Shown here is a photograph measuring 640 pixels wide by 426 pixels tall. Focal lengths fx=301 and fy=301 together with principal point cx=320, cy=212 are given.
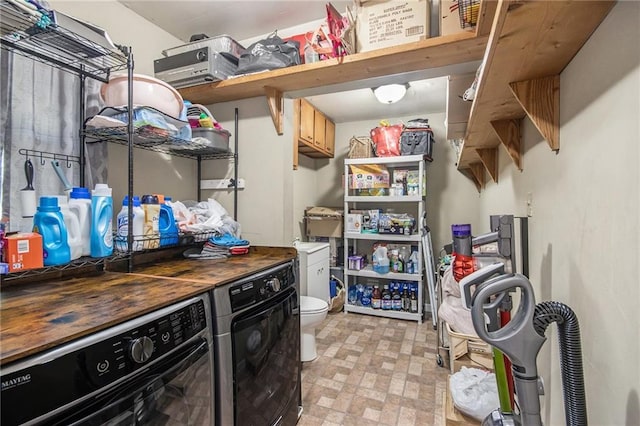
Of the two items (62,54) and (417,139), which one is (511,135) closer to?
(417,139)

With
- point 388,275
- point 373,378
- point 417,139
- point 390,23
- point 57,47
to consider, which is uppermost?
Answer: point 390,23

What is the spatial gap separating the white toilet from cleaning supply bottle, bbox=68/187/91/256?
4.21ft

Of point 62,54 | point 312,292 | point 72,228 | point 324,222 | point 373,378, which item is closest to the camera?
point 72,228

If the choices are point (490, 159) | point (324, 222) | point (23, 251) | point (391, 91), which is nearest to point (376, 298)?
point (324, 222)

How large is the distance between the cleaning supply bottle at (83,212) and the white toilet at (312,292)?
1.28 m

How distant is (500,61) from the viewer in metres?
0.83

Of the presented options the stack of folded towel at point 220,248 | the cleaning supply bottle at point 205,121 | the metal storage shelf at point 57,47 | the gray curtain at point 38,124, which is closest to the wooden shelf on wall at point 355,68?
the cleaning supply bottle at point 205,121

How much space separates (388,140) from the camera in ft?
11.1

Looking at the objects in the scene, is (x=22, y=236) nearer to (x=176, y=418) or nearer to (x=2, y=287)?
(x=2, y=287)

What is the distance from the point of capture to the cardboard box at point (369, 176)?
11.3ft

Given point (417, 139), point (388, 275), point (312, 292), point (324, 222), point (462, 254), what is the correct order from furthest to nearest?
1. point (324, 222)
2. point (388, 275)
3. point (417, 139)
4. point (312, 292)
5. point (462, 254)

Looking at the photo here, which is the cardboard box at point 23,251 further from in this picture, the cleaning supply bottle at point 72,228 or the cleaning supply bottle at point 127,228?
the cleaning supply bottle at point 127,228

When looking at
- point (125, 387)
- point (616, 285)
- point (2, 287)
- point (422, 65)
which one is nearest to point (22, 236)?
point (2, 287)

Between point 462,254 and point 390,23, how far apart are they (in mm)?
1169
